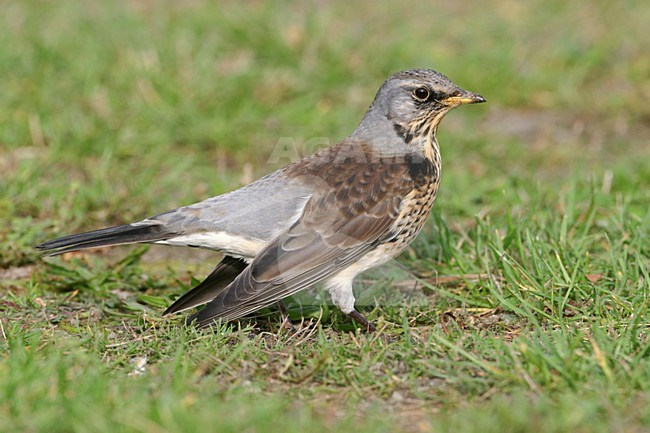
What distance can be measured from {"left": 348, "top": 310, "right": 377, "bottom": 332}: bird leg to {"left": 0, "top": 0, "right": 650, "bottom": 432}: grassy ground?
0.08 metres

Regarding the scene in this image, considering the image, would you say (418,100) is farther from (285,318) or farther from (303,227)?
(285,318)

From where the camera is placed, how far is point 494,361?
4180 millimetres

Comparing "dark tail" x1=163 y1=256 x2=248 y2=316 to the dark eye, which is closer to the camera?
"dark tail" x1=163 y1=256 x2=248 y2=316

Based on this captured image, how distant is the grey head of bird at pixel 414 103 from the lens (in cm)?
547

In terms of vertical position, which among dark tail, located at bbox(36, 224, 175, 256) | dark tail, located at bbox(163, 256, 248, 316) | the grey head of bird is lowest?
dark tail, located at bbox(163, 256, 248, 316)

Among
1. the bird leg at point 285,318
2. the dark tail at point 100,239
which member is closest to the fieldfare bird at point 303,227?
the dark tail at point 100,239

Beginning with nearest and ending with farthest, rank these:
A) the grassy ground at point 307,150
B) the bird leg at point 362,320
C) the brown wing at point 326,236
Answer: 1. the grassy ground at point 307,150
2. the brown wing at point 326,236
3. the bird leg at point 362,320

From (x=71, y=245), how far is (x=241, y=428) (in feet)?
5.97

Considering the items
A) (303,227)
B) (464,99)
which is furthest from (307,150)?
(303,227)

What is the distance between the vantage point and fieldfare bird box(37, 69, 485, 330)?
4848 millimetres

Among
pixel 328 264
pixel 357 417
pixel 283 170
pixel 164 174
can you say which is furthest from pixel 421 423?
pixel 164 174

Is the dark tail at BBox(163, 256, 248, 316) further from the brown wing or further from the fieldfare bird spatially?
the brown wing

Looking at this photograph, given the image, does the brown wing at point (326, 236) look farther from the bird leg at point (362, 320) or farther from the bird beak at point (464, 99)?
the bird beak at point (464, 99)

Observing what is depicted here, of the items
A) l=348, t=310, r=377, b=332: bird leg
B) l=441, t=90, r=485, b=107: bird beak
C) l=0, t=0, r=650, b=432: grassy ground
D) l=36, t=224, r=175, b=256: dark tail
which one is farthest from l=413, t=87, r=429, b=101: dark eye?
l=36, t=224, r=175, b=256: dark tail
